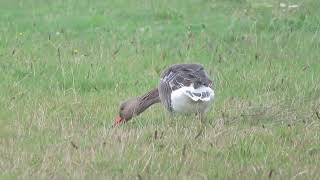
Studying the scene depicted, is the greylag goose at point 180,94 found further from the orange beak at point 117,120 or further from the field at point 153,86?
the field at point 153,86

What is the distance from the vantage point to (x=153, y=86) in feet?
33.3

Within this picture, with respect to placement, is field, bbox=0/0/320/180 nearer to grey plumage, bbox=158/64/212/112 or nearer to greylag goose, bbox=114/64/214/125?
greylag goose, bbox=114/64/214/125

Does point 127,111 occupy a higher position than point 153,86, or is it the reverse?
point 127,111

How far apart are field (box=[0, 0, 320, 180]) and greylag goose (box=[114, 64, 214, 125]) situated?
0.13m

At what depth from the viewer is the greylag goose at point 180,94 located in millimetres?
7945

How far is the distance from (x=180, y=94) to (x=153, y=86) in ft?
7.01

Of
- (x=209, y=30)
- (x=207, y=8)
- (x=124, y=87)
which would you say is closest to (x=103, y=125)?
(x=124, y=87)

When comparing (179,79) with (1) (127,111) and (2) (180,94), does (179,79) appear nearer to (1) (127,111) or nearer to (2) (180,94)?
(2) (180,94)

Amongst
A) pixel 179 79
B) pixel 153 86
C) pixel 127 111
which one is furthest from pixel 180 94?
pixel 153 86

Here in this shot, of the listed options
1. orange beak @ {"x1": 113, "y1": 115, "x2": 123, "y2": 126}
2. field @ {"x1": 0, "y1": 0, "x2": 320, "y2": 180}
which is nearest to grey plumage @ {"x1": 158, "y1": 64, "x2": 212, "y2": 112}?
field @ {"x1": 0, "y1": 0, "x2": 320, "y2": 180}

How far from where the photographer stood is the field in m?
6.88

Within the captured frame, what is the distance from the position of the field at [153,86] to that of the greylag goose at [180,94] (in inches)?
5.0

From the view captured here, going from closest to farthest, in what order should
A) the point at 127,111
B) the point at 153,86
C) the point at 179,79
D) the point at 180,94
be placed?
the point at 180,94 < the point at 179,79 < the point at 127,111 < the point at 153,86

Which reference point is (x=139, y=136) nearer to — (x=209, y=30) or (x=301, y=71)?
(x=301, y=71)
